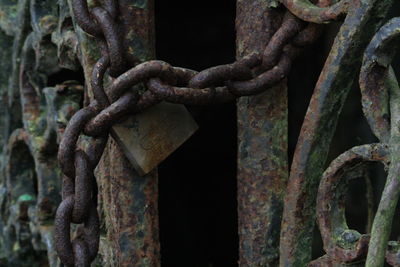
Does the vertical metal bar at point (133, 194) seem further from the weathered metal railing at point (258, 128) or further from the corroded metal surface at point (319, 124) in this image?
the corroded metal surface at point (319, 124)

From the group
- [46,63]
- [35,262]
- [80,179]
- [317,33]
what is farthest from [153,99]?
[35,262]

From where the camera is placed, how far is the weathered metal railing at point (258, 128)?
2.91ft

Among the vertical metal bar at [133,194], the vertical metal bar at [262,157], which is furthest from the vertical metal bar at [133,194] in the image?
the vertical metal bar at [262,157]

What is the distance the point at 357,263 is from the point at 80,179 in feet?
1.30

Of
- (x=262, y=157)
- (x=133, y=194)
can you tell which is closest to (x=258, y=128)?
(x=262, y=157)

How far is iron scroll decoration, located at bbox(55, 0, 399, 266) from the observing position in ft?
3.12

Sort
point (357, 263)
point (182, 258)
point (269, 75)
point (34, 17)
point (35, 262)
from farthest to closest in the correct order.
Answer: point (182, 258), point (35, 262), point (34, 17), point (269, 75), point (357, 263)

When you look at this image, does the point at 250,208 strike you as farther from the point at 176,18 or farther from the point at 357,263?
the point at 176,18

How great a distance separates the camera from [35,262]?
1.70 metres

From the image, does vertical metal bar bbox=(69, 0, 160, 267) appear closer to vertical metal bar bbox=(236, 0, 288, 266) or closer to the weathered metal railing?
the weathered metal railing

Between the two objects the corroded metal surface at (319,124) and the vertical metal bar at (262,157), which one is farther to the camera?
the vertical metal bar at (262,157)

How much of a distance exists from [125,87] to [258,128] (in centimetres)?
23

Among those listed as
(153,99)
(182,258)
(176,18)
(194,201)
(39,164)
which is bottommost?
(182,258)

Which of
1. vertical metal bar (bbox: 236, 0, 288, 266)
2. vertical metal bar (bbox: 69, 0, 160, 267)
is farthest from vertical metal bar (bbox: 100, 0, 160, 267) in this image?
vertical metal bar (bbox: 236, 0, 288, 266)
